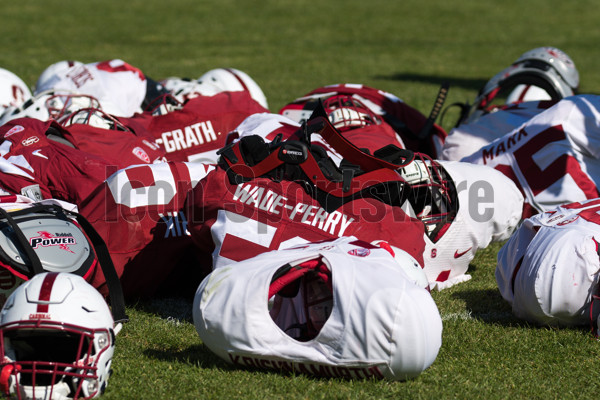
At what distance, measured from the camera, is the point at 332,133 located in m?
4.18

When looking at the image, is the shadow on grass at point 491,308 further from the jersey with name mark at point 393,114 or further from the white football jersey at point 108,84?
the white football jersey at point 108,84

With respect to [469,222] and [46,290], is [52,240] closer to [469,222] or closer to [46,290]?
[46,290]

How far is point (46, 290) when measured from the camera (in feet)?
9.73

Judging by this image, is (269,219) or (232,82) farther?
(232,82)

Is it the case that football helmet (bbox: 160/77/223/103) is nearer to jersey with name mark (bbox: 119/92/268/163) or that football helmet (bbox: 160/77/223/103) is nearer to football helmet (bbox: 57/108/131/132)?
jersey with name mark (bbox: 119/92/268/163)

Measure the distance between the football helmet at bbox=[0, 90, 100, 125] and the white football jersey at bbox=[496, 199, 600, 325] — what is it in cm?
328

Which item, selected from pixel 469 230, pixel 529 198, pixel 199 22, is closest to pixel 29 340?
pixel 469 230

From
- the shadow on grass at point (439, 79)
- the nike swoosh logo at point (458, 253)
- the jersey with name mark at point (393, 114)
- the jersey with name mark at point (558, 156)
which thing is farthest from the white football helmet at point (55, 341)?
the shadow on grass at point (439, 79)

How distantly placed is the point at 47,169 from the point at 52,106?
1.44 meters

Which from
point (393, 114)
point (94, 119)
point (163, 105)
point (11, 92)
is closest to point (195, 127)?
point (163, 105)

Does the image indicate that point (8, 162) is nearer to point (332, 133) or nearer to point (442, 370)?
point (332, 133)

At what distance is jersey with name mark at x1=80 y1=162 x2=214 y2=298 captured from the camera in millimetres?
4098

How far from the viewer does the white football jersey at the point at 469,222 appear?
4.39 m

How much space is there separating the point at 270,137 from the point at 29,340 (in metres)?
2.05
